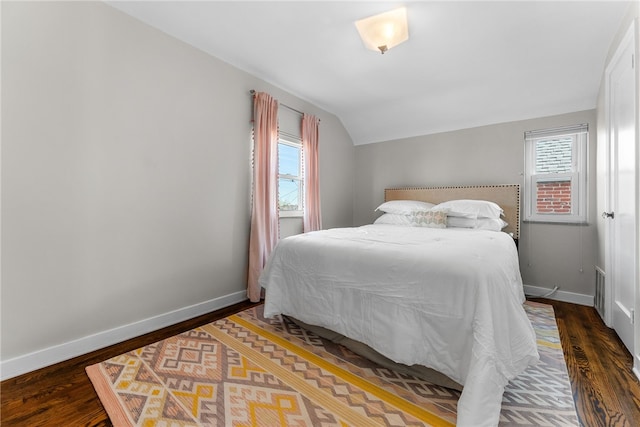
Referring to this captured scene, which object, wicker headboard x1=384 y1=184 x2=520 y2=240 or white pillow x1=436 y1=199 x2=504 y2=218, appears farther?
wicker headboard x1=384 y1=184 x2=520 y2=240

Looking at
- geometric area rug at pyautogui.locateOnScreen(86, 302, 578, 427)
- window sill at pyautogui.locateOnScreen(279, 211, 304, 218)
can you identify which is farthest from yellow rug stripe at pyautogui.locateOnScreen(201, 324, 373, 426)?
window sill at pyautogui.locateOnScreen(279, 211, 304, 218)

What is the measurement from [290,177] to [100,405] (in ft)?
8.62

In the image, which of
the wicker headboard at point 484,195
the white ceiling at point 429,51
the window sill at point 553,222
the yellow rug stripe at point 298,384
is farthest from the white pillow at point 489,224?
the yellow rug stripe at point 298,384

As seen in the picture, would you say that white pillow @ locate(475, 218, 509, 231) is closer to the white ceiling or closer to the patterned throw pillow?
the patterned throw pillow

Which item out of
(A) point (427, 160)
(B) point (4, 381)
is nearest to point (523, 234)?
(A) point (427, 160)

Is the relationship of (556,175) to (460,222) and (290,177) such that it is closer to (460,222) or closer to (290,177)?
(460,222)

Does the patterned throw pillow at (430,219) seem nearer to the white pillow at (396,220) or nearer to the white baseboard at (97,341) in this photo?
the white pillow at (396,220)

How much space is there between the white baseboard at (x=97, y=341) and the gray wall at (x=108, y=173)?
0.04 m

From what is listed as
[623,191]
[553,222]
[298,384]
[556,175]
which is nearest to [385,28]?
[623,191]

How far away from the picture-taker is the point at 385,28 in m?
2.03

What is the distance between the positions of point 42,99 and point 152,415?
1.91 m

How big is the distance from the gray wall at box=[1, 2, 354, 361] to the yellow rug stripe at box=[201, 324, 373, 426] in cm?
74

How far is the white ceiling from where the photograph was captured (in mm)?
1980

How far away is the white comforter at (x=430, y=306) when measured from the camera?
4.05 feet
